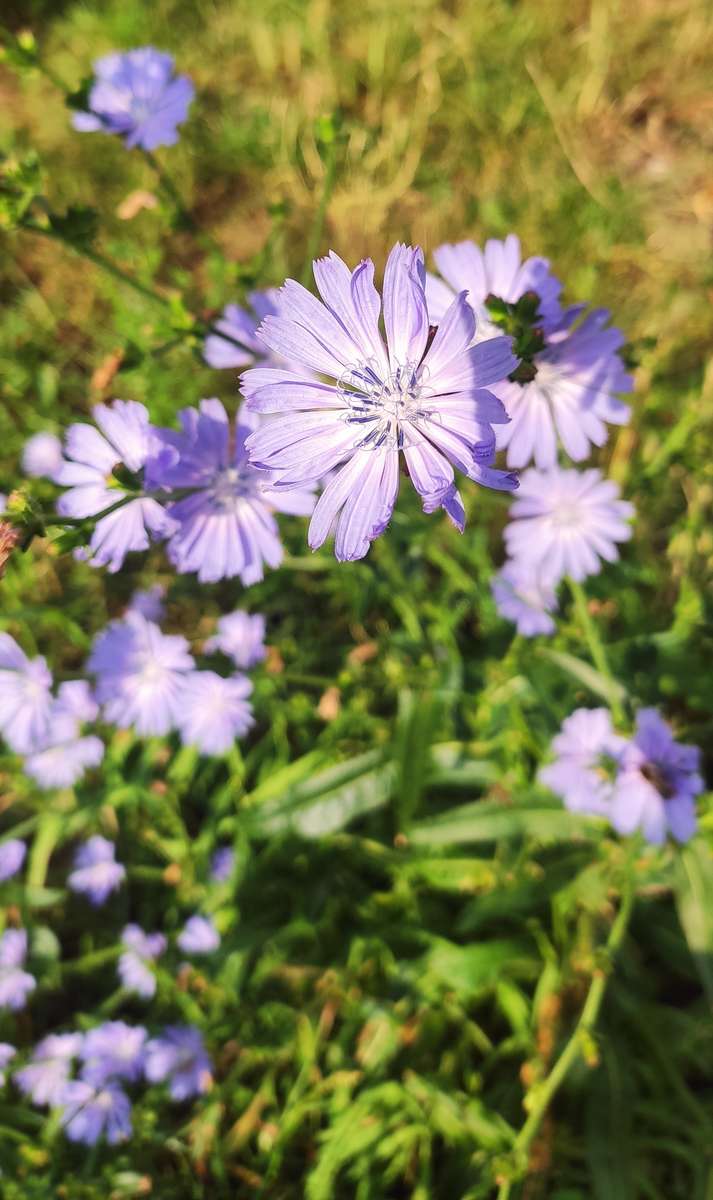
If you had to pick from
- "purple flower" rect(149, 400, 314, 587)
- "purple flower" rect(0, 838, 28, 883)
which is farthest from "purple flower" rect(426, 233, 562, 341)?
"purple flower" rect(0, 838, 28, 883)

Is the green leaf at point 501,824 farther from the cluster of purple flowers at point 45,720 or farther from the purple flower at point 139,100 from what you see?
the purple flower at point 139,100

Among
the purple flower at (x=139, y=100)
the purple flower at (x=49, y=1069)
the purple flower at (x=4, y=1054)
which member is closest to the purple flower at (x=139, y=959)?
the purple flower at (x=49, y=1069)

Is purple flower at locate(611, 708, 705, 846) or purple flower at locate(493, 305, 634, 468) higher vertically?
purple flower at locate(493, 305, 634, 468)

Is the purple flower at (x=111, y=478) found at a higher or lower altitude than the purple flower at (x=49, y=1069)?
higher

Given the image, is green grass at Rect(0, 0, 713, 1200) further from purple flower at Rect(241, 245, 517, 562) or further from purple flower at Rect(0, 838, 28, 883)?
purple flower at Rect(241, 245, 517, 562)

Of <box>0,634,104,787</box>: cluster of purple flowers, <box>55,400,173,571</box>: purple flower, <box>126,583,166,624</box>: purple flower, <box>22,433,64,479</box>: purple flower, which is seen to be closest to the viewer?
<box>55,400,173,571</box>: purple flower

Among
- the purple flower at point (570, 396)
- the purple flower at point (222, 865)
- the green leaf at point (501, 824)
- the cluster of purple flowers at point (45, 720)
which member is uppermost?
the purple flower at point (570, 396)

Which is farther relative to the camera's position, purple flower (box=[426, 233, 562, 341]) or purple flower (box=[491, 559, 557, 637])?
purple flower (box=[491, 559, 557, 637])
